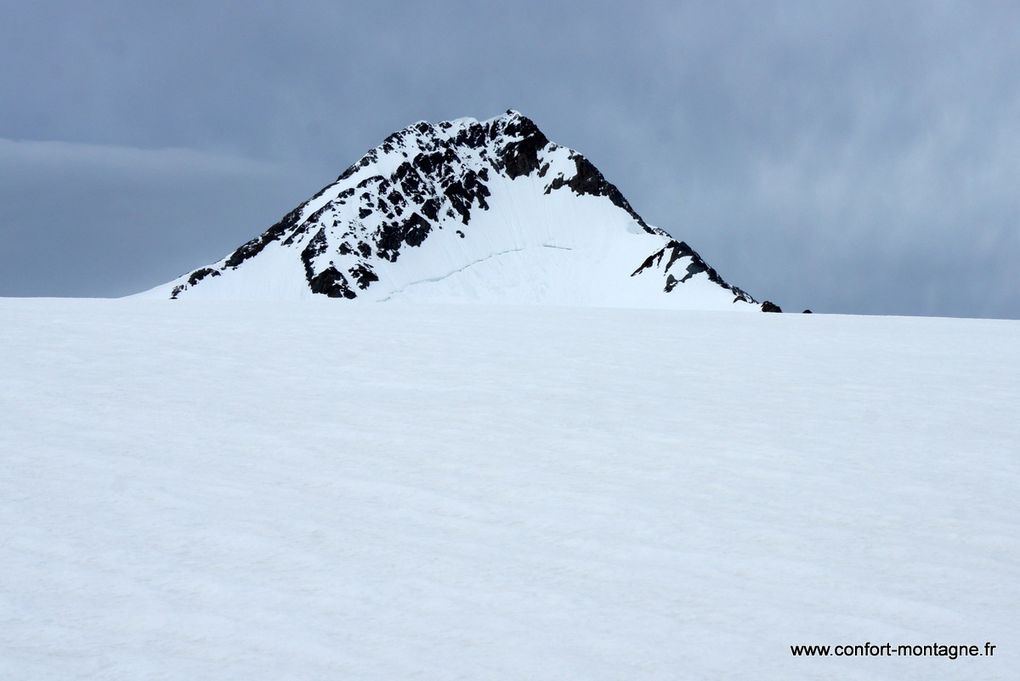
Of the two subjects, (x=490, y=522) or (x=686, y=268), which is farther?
(x=686, y=268)

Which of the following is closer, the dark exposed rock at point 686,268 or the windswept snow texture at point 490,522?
the windswept snow texture at point 490,522

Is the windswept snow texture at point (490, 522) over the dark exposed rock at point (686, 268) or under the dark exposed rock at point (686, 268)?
under

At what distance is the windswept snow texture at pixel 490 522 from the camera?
308 centimetres

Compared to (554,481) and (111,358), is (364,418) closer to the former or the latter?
(554,481)

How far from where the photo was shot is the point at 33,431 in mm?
5957

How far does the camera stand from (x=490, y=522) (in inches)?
171

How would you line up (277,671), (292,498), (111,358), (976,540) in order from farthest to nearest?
(111,358) → (292,498) → (976,540) → (277,671)

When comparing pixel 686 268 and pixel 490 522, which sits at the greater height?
pixel 686 268

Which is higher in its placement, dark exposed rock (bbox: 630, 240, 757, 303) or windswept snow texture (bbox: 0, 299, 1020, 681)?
dark exposed rock (bbox: 630, 240, 757, 303)

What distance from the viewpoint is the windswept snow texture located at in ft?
A: 10.1

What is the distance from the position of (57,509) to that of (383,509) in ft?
5.90

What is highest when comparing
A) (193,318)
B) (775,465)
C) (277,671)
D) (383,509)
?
(193,318)

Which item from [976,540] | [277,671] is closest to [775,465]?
[976,540]

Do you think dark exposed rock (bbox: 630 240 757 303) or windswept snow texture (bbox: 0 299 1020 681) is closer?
windswept snow texture (bbox: 0 299 1020 681)
